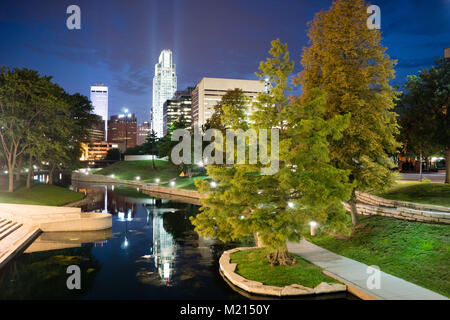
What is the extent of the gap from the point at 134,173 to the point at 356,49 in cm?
7419

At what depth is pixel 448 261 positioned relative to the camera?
14.0 m

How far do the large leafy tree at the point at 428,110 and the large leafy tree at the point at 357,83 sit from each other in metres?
9.81

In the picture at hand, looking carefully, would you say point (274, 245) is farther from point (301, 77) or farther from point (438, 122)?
point (438, 122)

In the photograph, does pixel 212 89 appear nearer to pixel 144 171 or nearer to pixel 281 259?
pixel 144 171

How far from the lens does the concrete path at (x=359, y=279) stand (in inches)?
465

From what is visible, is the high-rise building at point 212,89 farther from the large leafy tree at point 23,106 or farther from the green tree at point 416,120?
the green tree at point 416,120

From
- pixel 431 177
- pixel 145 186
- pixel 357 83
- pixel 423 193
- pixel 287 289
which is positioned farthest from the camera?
pixel 145 186

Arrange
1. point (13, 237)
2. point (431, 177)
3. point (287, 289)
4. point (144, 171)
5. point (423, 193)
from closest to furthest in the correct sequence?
Result: point (287, 289) < point (13, 237) < point (423, 193) < point (431, 177) < point (144, 171)

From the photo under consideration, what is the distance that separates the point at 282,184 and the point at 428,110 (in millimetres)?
20954

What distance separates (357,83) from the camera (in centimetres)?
1881

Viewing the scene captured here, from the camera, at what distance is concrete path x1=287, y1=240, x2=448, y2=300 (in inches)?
465
